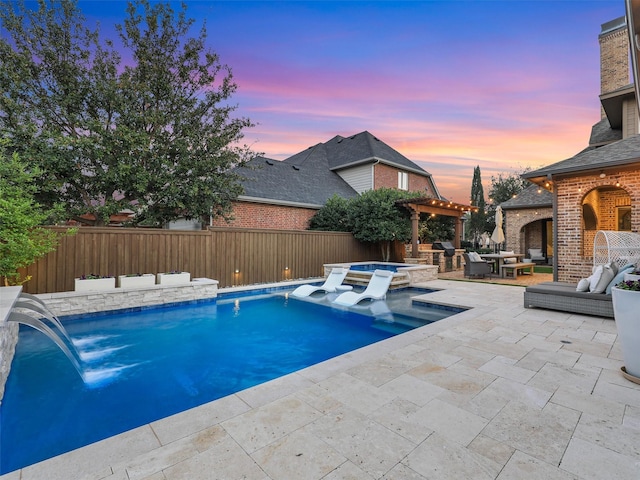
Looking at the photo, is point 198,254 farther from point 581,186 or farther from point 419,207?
point 581,186

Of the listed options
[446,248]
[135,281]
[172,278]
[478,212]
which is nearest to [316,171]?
[446,248]

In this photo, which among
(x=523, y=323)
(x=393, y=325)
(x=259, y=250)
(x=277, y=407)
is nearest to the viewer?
(x=277, y=407)

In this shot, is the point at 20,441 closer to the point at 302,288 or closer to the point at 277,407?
the point at 277,407

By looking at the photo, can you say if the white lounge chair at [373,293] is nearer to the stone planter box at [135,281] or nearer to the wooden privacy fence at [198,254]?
the wooden privacy fence at [198,254]

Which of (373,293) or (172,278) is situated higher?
(172,278)

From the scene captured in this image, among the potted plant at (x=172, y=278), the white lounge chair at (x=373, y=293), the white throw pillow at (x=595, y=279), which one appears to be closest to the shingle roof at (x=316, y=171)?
the potted plant at (x=172, y=278)

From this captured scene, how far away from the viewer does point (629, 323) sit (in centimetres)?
287

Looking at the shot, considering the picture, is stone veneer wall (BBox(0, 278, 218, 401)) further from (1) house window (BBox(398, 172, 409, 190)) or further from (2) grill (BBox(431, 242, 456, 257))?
(1) house window (BBox(398, 172, 409, 190))

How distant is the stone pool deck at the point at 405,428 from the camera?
71.1 inches

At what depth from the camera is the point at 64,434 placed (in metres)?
2.73

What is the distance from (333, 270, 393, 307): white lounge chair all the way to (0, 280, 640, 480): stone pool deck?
3.93 meters

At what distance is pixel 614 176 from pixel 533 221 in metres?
10.8

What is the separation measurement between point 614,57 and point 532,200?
268 inches


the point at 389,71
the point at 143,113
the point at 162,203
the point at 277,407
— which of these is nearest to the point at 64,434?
the point at 277,407
